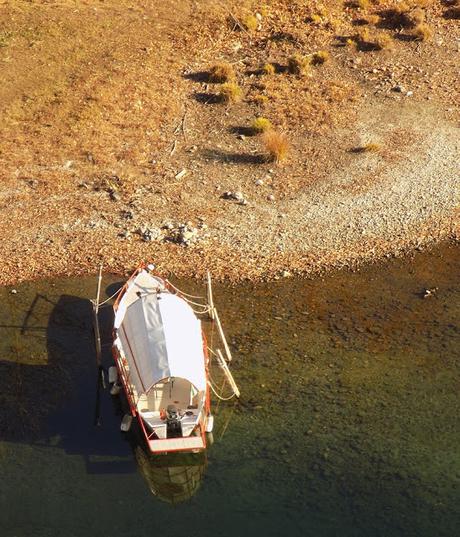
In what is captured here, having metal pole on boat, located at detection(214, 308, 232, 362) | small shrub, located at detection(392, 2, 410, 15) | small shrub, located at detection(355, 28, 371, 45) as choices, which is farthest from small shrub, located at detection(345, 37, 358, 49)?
metal pole on boat, located at detection(214, 308, 232, 362)

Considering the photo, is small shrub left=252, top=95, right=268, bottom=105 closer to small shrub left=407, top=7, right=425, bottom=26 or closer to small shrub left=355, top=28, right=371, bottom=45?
small shrub left=355, top=28, right=371, bottom=45

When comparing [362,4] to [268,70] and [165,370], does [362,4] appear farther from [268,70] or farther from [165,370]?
[165,370]

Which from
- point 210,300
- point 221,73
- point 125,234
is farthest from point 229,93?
point 210,300

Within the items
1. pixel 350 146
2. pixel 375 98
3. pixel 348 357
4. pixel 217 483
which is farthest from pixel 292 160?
pixel 217 483

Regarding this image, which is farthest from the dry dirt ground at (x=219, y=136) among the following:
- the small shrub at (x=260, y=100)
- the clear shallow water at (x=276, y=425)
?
the clear shallow water at (x=276, y=425)

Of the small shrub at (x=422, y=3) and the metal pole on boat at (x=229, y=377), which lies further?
the small shrub at (x=422, y=3)

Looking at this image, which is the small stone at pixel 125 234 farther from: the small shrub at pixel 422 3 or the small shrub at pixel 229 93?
the small shrub at pixel 422 3
